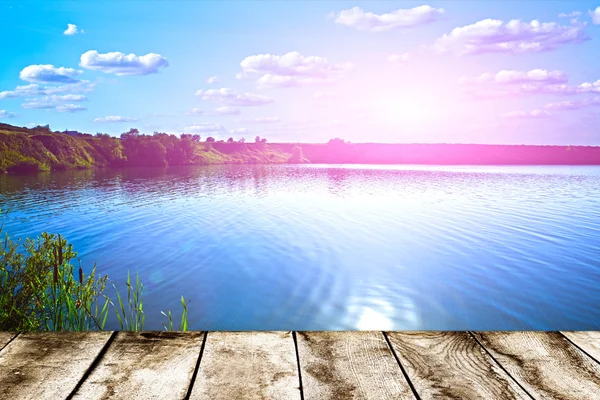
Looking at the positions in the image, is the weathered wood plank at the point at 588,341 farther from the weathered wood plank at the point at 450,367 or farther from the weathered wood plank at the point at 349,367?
the weathered wood plank at the point at 349,367

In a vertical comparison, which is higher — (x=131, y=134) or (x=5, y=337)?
(x=131, y=134)

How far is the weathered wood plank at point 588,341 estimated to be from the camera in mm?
3332

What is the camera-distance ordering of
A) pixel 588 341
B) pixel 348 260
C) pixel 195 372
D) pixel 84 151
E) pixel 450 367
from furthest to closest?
pixel 84 151 → pixel 348 260 → pixel 588 341 → pixel 450 367 → pixel 195 372

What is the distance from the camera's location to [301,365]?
3051 mm

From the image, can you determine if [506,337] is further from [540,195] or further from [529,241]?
[540,195]

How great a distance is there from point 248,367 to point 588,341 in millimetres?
2509

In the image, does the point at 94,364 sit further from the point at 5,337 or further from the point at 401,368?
the point at 401,368

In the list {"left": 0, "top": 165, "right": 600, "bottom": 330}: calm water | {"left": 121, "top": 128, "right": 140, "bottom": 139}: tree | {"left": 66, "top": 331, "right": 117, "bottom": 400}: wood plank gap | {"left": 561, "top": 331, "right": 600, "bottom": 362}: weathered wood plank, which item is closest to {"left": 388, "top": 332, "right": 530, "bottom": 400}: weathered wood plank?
{"left": 561, "top": 331, "right": 600, "bottom": 362}: weathered wood plank

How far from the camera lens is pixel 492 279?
758 inches

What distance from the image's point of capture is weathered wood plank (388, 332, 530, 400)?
2793 mm

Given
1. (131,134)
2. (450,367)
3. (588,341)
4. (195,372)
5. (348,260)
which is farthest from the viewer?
(131,134)

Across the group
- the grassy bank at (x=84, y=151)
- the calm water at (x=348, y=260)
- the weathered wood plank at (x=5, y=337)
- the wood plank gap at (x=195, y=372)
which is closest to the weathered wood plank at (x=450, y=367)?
the wood plank gap at (x=195, y=372)

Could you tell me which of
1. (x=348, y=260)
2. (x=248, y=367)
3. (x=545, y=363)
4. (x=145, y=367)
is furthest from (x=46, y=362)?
(x=348, y=260)

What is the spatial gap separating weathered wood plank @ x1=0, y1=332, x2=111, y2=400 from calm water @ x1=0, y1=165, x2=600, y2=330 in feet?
38.3
